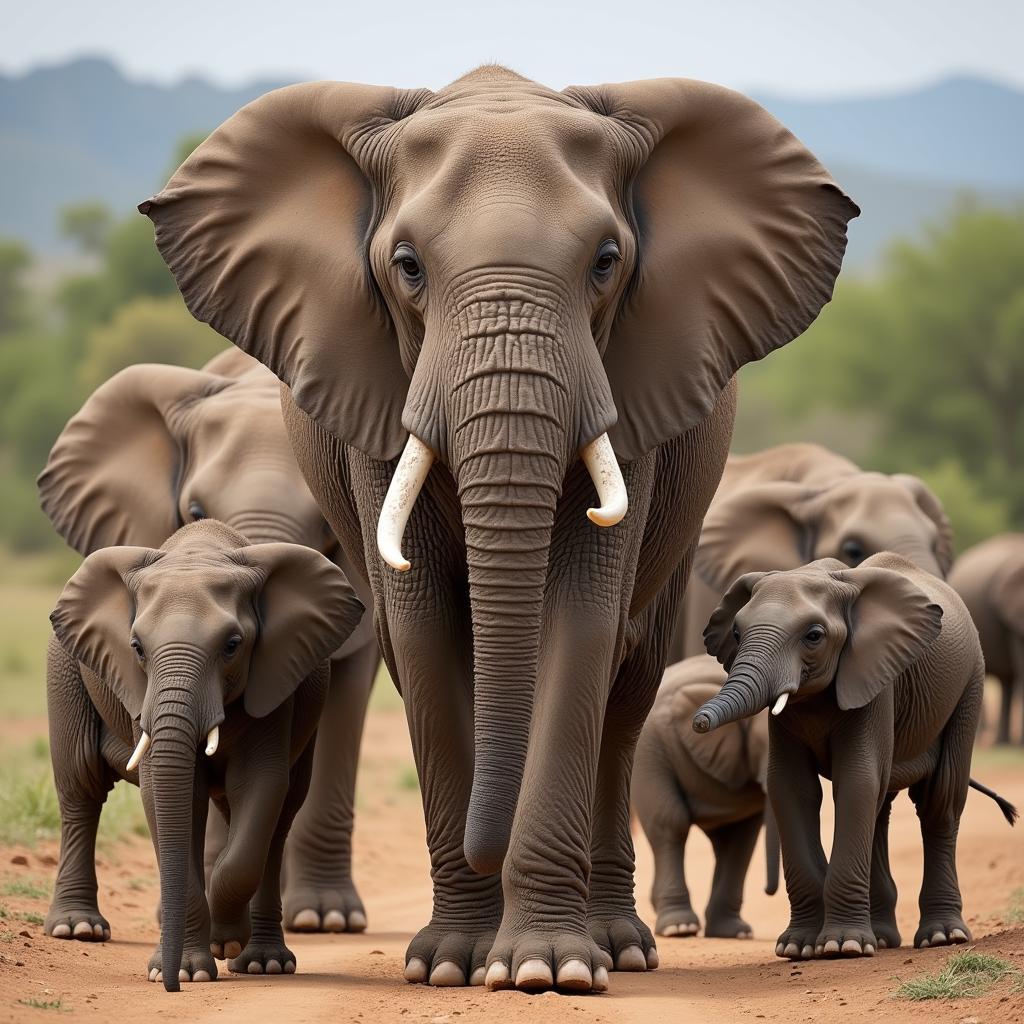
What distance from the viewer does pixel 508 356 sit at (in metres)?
5.92

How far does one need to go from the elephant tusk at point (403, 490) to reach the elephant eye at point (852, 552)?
20.4ft

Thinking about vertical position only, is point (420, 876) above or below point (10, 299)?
above

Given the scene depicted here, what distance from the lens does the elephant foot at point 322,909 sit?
9.41 meters

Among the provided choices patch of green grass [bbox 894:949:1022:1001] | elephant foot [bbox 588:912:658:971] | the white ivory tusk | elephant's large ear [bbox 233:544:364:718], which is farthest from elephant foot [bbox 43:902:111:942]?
patch of green grass [bbox 894:949:1022:1001]

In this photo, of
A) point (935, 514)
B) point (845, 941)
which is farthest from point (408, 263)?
point (935, 514)

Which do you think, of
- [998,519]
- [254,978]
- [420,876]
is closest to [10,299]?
[998,519]

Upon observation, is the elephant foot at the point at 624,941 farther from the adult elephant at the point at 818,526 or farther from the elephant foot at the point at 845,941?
the adult elephant at the point at 818,526

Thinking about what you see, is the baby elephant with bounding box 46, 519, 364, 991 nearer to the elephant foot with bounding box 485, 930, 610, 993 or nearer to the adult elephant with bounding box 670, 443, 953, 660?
the elephant foot with bounding box 485, 930, 610, 993

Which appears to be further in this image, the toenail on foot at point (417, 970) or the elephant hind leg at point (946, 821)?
the elephant hind leg at point (946, 821)

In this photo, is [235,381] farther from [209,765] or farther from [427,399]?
[427,399]

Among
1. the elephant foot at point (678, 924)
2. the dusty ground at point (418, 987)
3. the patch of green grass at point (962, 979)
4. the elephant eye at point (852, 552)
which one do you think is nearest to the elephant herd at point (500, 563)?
the dusty ground at point (418, 987)

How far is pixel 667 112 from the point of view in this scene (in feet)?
22.7

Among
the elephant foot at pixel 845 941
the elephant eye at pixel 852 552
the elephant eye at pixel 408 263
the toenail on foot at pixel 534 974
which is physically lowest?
the elephant eye at pixel 852 552

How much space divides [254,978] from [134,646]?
45.0 inches
